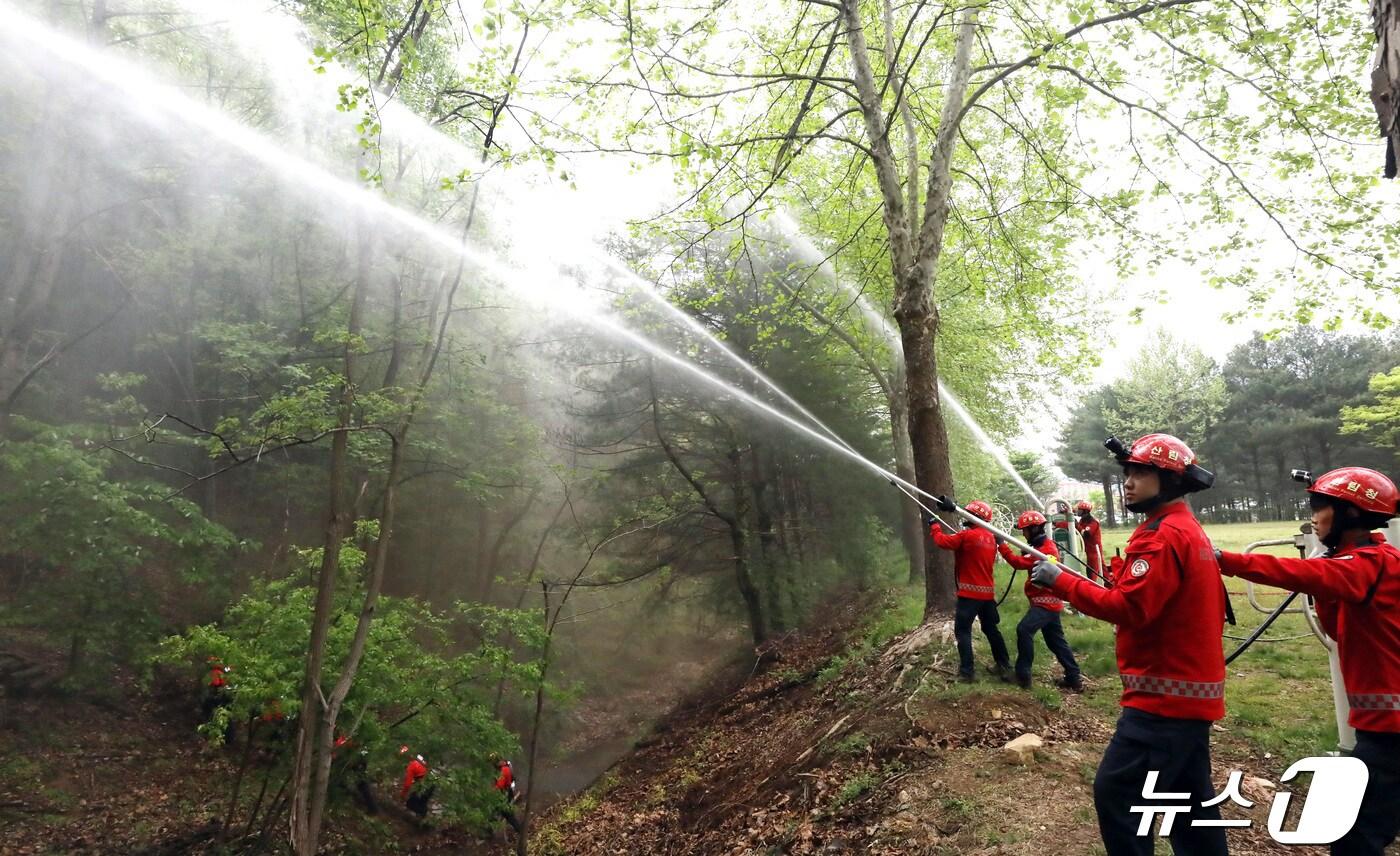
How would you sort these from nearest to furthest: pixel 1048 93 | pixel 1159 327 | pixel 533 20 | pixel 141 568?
pixel 533 20 < pixel 1048 93 < pixel 141 568 < pixel 1159 327

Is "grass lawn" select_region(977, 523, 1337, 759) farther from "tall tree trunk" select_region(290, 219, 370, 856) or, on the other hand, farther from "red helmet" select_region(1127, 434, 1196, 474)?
"tall tree trunk" select_region(290, 219, 370, 856)

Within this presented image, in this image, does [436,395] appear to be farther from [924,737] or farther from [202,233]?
[924,737]

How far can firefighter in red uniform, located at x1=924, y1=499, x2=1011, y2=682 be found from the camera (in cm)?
739

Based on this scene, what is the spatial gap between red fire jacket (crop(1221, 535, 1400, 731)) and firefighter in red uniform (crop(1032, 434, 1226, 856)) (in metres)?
0.27

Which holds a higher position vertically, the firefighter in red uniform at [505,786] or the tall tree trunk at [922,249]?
the tall tree trunk at [922,249]

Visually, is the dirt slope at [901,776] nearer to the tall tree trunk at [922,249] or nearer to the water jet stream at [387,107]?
the tall tree trunk at [922,249]

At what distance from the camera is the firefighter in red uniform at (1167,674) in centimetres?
315

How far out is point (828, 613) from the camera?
62.4 feet

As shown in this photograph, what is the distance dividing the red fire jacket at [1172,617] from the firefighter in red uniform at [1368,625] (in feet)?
0.88

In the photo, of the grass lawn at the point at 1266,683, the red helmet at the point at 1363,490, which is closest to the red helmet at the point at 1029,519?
the grass lawn at the point at 1266,683

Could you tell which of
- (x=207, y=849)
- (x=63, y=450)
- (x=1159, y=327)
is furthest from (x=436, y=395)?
(x=1159, y=327)

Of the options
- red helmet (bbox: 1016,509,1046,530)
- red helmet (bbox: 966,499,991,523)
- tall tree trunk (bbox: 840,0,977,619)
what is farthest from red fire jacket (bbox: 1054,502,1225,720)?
tall tree trunk (bbox: 840,0,977,619)

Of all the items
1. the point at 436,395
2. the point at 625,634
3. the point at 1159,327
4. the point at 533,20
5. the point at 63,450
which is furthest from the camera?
Answer: the point at 1159,327

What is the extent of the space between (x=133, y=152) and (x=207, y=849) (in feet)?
53.3
